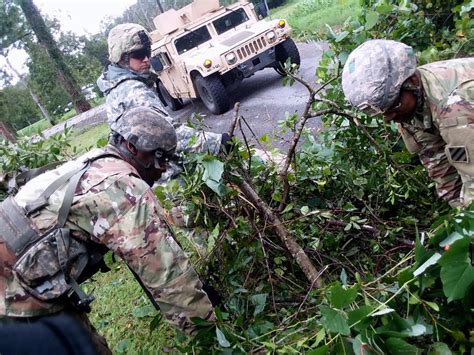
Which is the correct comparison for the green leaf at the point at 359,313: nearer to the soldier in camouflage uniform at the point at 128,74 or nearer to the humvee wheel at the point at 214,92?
the soldier in camouflage uniform at the point at 128,74

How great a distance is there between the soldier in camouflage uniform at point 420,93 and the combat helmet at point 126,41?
→ 208cm

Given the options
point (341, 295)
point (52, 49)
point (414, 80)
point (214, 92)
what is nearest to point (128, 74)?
point (414, 80)

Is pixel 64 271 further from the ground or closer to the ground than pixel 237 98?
further from the ground

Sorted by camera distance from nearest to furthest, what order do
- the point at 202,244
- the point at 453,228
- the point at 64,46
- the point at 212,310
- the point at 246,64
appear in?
1. the point at 453,228
2. the point at 212,310
3. the point at 202,244
4. the point at 246,64
5. the point at 64,46

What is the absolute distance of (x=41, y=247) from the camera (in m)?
1.79

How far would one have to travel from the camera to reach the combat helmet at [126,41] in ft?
11.4

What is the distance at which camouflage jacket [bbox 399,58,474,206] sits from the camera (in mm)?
1810

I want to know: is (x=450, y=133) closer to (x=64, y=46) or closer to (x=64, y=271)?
(x=64, y=271)

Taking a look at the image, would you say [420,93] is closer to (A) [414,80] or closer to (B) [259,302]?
(A) [414,80]

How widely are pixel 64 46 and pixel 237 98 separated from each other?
25.4 meters

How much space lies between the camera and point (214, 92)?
7730mm

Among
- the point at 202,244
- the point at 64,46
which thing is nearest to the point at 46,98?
the point at 64,46

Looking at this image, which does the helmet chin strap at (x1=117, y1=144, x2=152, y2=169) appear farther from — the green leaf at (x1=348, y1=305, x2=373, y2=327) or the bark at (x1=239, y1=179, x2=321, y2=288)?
the green leaf at (x1=348, y1=305, x2=373, y2=327)

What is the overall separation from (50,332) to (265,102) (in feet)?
20.5
